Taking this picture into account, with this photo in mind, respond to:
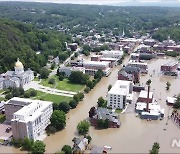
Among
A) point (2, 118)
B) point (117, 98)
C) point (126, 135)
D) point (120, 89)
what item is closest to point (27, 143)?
point (2, 118)

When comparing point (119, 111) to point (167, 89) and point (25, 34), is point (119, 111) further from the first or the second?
point (25, 34)

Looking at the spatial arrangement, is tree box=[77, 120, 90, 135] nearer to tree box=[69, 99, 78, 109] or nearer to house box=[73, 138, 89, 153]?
house box=[73, 138, 89, 153]

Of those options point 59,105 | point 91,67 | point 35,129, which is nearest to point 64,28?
point 91,67

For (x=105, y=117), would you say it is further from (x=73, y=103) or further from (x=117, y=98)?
(x=73, y=103)

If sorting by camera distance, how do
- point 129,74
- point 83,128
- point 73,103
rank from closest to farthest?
1. point 83,128
2. point 73,103
3. point 129,74

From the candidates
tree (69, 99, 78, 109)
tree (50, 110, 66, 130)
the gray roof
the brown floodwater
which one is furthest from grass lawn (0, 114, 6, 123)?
the gray roof
